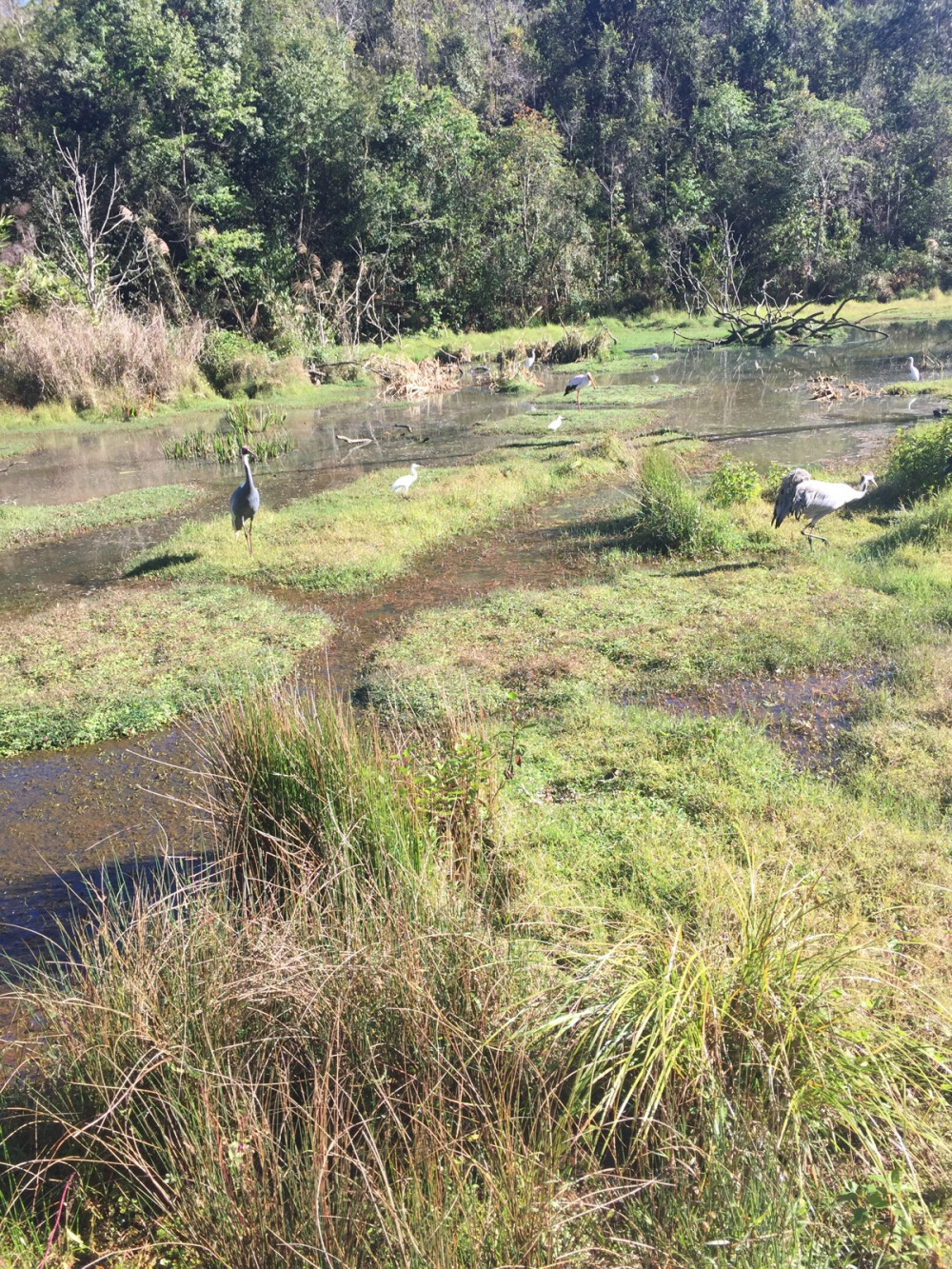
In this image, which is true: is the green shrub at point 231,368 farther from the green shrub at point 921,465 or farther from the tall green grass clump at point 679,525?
the green shrub at point 921,465

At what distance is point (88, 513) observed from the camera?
12.5m

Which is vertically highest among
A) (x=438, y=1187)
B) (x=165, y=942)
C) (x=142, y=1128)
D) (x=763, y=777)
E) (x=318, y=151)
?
(x=318, y=151)

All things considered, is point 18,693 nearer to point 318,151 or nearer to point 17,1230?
point 17,1230

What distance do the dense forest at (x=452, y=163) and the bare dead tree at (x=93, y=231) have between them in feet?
0.43

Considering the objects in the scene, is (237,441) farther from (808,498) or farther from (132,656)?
(808,498)

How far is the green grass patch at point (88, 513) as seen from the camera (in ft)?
38.5

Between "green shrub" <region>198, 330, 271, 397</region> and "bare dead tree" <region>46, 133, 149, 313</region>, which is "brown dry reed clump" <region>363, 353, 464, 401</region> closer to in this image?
"green shrub" <region>198, 330, 271, 397</region>

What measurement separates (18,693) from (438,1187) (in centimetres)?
587

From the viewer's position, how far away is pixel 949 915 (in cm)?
351

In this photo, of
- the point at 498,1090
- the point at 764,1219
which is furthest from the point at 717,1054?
the point at 498,1090

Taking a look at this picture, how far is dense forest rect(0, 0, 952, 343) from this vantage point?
28281 millimetres

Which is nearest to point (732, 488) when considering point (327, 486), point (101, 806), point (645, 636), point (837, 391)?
point (645, 636)

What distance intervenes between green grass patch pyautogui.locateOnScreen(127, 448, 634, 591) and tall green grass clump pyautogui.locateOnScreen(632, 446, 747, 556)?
2303 millimetres

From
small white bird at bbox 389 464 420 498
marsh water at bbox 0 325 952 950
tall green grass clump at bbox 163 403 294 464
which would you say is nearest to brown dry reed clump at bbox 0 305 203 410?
marsh water at bbox 0 325 952 950
